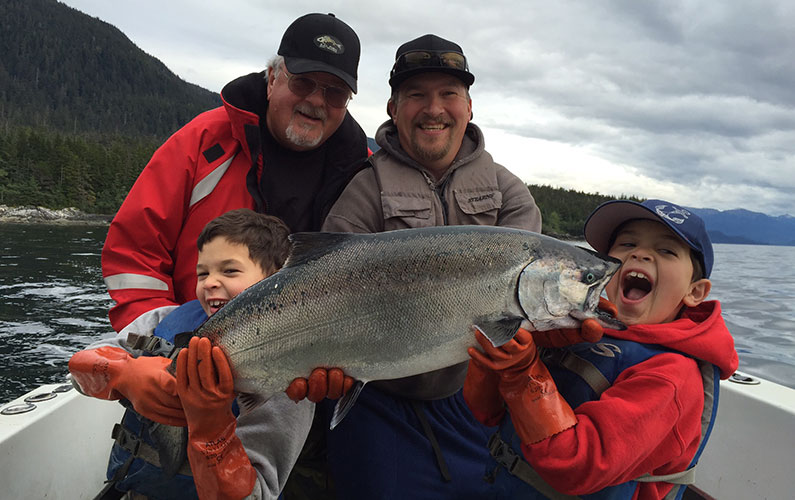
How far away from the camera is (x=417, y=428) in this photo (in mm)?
3871

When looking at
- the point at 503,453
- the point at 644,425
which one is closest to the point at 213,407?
the point at 503,453

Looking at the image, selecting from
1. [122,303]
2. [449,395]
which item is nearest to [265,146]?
[122,303]

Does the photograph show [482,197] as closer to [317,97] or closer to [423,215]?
[423,215]

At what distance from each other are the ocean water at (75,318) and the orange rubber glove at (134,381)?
3030mm

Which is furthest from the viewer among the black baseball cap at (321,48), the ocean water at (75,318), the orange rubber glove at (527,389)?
the ocean water at (75,318)

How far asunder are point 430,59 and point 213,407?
2.79 meters

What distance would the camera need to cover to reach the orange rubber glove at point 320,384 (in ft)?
8.98

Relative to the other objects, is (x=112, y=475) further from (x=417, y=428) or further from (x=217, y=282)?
(x=417, y=428)

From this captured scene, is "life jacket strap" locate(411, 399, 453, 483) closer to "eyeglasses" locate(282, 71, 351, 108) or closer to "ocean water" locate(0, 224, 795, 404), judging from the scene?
"eyeglasses" locate(282, 71, 351, 108)

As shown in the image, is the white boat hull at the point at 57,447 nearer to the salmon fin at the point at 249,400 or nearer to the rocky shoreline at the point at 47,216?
the salmon fin at the point at 249,400

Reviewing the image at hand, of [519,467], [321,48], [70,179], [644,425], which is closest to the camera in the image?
[644,425]

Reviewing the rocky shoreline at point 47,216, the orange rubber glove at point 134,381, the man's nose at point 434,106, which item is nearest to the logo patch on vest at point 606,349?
the man's nose at point 434,106

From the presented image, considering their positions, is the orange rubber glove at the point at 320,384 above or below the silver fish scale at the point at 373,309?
below

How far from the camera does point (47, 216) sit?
247ft
